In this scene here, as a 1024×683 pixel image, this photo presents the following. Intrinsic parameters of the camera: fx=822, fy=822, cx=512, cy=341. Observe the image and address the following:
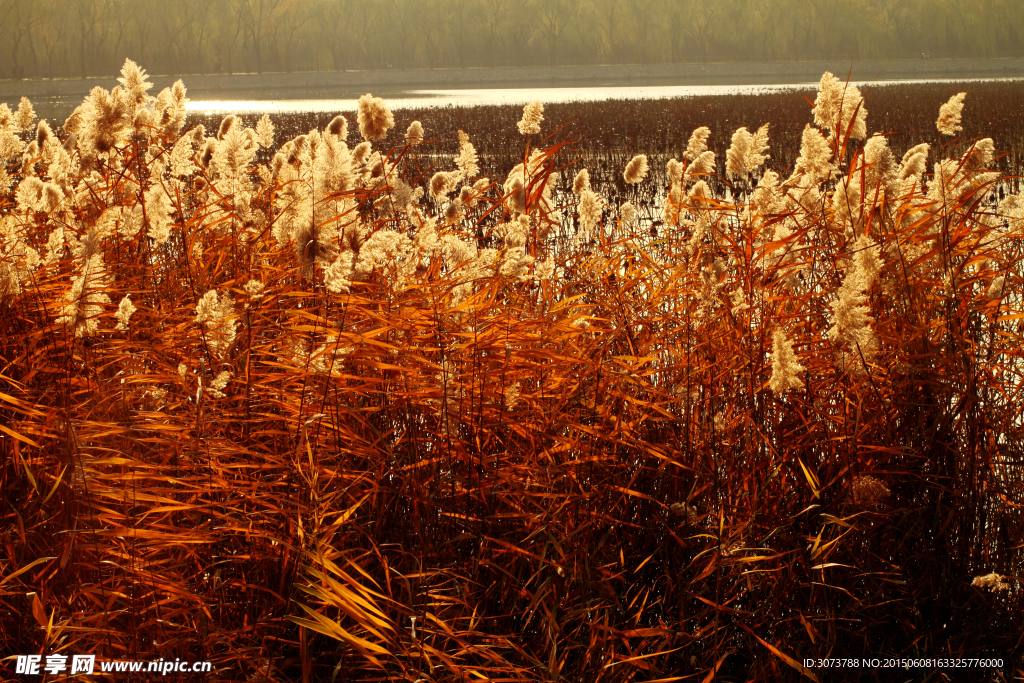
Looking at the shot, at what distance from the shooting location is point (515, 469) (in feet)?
6.24

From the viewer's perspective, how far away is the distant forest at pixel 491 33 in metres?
62.8

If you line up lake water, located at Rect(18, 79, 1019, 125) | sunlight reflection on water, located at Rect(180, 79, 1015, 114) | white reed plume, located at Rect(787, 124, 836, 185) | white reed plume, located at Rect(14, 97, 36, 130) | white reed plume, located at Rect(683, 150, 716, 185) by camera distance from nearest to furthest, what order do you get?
white reed plume, located at Rect(787, 124, 836, 185) < white reed plume, located at Rect(683, 150, 716, 185) < white reed plume, located at Rect(14, 97, 36, 130) < lake water, located at Rect(18, 79, 1019, 125) < sunlight reflection on water, located at Rect(180, 79, 1015, 114)

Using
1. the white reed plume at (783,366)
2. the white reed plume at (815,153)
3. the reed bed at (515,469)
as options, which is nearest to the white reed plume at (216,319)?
the reed bed at (515,469)

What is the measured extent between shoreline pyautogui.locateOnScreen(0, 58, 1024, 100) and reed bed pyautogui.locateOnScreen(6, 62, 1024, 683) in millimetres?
45691

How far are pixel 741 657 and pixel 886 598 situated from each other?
339 millimetres

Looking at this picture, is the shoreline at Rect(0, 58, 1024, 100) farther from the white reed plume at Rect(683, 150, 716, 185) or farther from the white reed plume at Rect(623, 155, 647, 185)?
the white reed plume at Rect(683, 150, 716, 185)

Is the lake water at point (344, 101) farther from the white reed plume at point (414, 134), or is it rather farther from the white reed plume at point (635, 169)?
the white reed plume at point (635, 169)

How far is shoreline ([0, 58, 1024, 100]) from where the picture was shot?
4784 centimetres

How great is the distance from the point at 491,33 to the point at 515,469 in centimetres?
7244

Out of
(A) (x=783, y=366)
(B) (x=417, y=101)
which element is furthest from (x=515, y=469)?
(B) (x=417, y=101)

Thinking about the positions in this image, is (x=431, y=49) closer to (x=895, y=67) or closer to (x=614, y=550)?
(x=895, y=67)

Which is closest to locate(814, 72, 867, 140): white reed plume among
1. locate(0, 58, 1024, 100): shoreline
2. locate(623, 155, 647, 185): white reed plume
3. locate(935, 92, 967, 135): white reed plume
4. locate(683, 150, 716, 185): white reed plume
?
locate(935, 92, 967, 135): white reed plume

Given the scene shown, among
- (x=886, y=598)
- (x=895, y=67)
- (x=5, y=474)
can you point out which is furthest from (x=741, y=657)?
(x=895, y=67)

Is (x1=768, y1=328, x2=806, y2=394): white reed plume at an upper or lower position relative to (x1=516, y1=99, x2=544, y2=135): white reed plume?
lower
